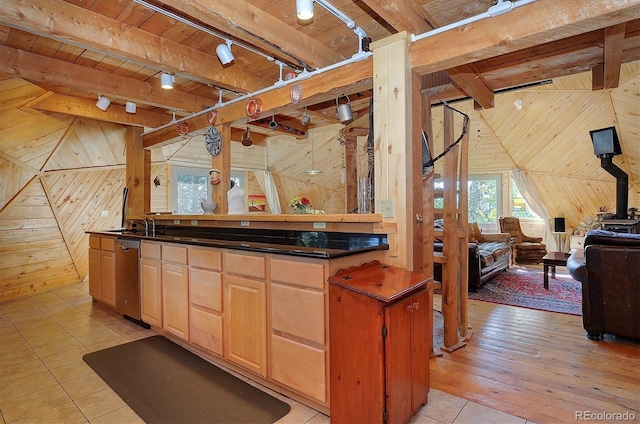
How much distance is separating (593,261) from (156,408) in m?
3.51

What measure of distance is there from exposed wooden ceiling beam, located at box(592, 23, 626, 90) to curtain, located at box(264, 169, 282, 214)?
6229mm

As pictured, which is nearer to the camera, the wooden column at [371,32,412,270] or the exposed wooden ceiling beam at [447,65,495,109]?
the wooden column at [371,32,412,270]

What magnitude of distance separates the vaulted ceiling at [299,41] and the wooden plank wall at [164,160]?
967 mm

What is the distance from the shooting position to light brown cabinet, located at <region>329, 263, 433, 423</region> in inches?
62.5

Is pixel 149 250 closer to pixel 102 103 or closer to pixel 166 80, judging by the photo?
pixel 166 80

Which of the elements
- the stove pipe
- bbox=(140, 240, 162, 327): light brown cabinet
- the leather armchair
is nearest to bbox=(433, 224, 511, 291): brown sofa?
the leather armchair

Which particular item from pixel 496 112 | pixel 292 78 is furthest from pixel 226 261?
pixel 496 112

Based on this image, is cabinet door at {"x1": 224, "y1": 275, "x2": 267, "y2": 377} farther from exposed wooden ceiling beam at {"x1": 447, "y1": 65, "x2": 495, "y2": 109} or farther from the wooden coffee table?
the wooden coffee table

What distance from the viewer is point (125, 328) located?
3344 millimetres

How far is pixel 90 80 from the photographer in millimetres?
3354

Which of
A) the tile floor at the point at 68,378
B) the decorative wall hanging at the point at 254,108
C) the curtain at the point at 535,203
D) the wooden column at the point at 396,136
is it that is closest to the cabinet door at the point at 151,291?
the tile floor at the point at 68,378

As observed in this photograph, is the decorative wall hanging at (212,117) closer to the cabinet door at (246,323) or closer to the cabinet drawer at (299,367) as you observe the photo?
the cabinet door at (246,323)

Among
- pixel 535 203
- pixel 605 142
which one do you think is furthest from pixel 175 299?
pixel 535 203

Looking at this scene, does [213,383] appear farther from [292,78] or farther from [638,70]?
[638,70]
